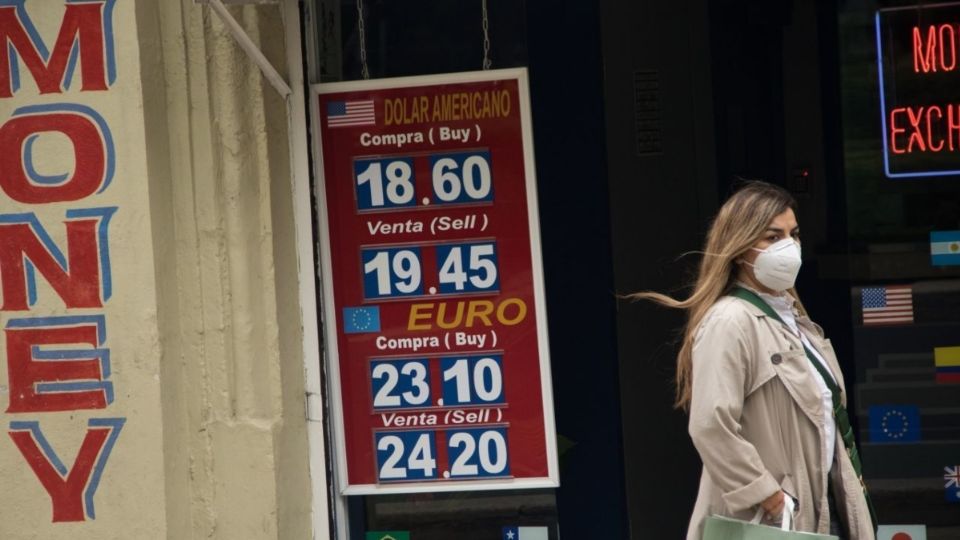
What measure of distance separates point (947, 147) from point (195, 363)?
10.7 ft

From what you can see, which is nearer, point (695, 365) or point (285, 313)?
point (695, 365)

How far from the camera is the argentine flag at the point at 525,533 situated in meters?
6.34

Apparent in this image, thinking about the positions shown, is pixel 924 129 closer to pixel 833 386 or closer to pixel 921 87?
pixel 921 87

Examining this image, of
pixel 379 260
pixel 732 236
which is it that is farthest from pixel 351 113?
pixel 732 236

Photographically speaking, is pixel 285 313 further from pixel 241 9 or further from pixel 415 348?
pixel 241 9

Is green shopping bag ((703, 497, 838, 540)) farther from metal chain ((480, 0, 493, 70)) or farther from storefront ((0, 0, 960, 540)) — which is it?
metal chain ((480, 0, 493, 70))

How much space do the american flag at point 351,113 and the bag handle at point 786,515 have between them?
2473 mm

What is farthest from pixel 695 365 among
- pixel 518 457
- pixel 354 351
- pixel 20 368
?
pixel 20 368

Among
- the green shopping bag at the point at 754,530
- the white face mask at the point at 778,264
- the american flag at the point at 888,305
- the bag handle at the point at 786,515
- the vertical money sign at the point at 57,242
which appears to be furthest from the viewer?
the american flag at the point at 888,305

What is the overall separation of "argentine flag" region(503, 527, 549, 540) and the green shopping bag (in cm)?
175

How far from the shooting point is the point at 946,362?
6363 mm

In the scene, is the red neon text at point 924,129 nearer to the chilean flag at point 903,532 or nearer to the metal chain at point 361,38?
the chilean flag at point 903,532

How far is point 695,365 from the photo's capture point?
4.75 m

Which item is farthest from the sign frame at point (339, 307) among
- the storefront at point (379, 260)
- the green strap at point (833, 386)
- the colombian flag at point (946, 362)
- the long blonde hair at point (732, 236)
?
the colombian flag at point (946, 362)
